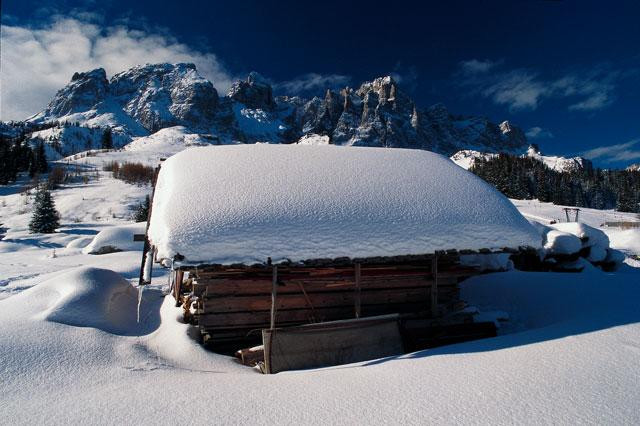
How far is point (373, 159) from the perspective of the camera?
27.8 feet

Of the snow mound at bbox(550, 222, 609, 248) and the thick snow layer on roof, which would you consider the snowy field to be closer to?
the thick snow layer on roof

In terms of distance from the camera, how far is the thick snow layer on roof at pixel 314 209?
553 centimetres

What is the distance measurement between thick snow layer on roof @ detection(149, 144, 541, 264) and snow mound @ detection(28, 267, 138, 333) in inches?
87.1

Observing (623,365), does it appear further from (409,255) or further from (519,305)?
(519,305)

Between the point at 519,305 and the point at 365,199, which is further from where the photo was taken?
the point at 519,305

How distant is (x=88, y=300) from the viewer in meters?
7.02

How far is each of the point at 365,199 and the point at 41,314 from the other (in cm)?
606

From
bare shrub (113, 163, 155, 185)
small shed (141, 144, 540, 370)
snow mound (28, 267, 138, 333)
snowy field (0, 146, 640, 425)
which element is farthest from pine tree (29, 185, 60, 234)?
small shed (141, 144, 540, 370)

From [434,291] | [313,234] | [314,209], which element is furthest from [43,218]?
[434,291]

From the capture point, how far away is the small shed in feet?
18.4

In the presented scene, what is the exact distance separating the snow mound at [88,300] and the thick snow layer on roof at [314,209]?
7.26 ft

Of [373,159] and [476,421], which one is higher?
[373,159]

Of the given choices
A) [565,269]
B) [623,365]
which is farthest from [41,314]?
[565,269]

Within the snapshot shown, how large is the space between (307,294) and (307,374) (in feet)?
7.72
